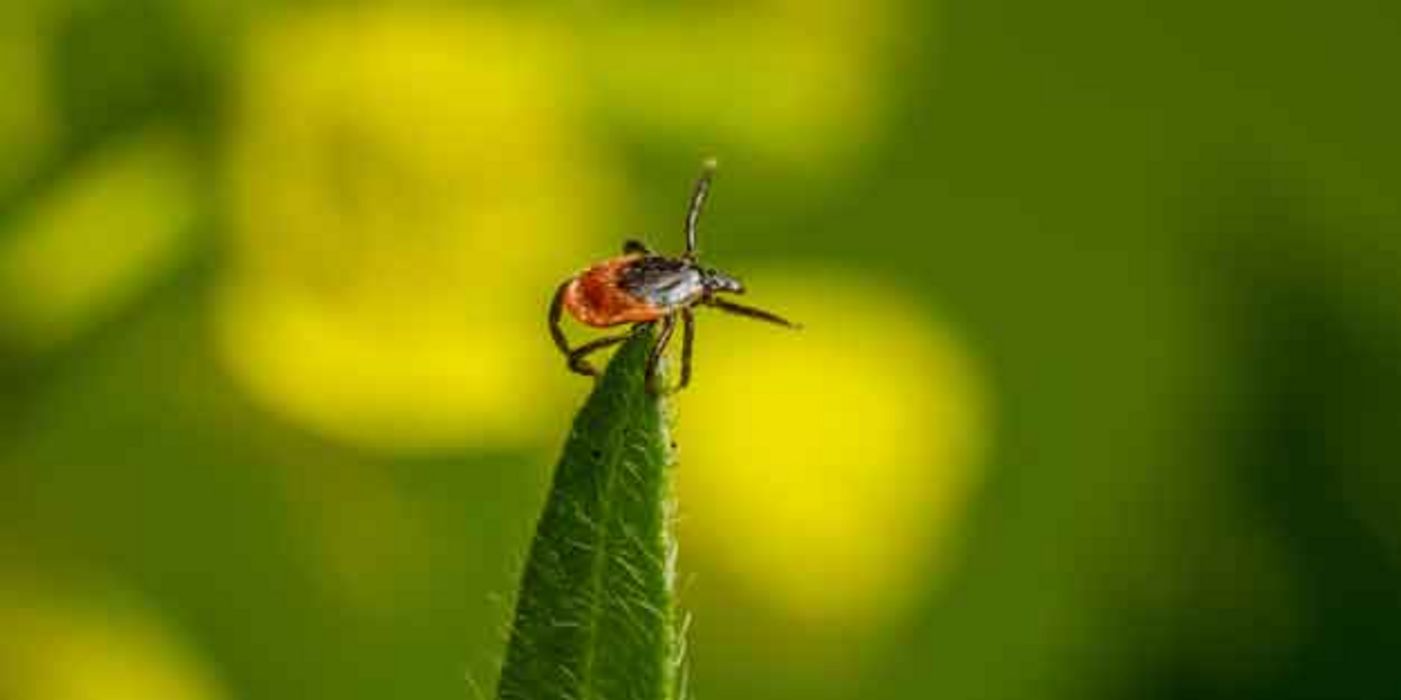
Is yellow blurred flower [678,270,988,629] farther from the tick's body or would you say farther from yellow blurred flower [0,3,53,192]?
the tick's body

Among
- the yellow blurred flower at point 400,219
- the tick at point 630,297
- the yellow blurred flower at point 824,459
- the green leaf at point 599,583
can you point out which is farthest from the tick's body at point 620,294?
the yellow blurred flower at point 824,459

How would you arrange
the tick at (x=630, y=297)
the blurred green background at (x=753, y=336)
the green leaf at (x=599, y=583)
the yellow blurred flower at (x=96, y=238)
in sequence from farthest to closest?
the blurred green background at (x=753, y=336) < the yellow blurred flower at (x=96, y=238) < the tick at (x=630, y=297) < the green leaf at (x=599, y=583)

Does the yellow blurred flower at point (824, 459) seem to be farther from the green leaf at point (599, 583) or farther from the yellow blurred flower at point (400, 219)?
the green leaf at point (599, 583)

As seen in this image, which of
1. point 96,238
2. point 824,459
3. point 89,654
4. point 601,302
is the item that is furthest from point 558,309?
point 824,459

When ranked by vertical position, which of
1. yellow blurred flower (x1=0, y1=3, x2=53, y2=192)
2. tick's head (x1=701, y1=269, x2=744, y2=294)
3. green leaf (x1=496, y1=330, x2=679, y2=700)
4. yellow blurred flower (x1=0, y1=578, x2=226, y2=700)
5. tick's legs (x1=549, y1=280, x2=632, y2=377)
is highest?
yellow blurred flower (x1=0, y1=3, x2=53, y2=192)

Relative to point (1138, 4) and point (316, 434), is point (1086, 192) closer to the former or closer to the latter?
point (1138, 4)

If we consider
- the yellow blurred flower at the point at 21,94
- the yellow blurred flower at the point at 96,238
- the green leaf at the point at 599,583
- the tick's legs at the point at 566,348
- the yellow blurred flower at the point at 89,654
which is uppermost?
the yellow blurred flower at the point at 21,94

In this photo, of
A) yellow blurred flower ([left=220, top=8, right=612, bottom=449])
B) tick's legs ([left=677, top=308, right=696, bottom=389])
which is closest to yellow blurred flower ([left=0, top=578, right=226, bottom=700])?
yellow blurred flower ([left=220, top=8, right=612, bottom=449])

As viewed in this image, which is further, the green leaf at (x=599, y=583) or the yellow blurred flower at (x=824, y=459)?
the yellow blurred flower at (x=824, y=459)
